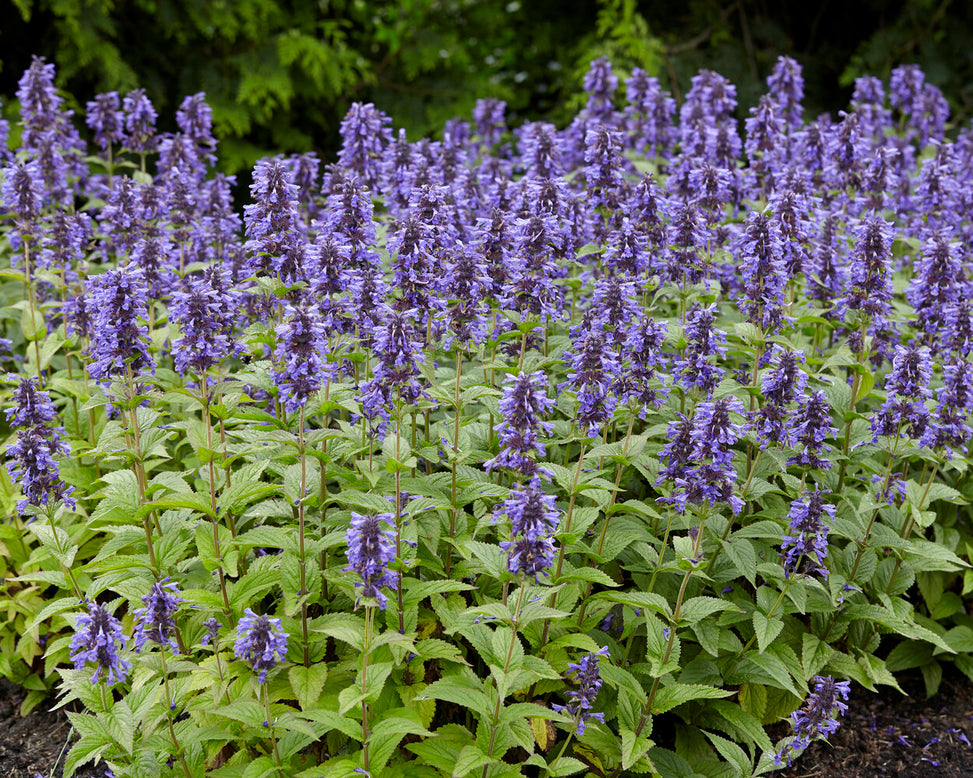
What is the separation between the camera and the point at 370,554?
143 inches

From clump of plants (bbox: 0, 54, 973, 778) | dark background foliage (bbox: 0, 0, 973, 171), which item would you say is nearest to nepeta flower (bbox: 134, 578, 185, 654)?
clump of plants (bbox: 0, 54, 973, 778)

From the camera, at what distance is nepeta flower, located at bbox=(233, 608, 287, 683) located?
Result: 3.62 meters

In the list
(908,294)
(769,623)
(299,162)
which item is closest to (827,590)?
(769,623)

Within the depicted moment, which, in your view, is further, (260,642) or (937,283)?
(937,283)

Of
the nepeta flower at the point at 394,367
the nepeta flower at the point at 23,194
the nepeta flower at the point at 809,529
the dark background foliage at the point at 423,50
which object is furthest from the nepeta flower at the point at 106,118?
the nepeta flower at the point at 809,529

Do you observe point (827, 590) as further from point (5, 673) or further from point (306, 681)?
point (5, 673)

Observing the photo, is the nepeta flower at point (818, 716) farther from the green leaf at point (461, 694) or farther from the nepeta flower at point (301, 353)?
the nepeta flower at point (301, 353)

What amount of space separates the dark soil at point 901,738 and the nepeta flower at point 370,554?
2.84 meters

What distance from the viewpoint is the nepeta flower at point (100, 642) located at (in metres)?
3.86

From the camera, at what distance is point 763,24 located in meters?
12.4

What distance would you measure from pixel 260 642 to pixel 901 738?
12.9 feet

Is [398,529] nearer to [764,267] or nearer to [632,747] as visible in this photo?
[632,747]

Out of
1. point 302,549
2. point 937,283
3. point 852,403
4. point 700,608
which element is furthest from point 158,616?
point 937,283

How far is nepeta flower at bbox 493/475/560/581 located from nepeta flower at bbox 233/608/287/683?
961 millimetres
